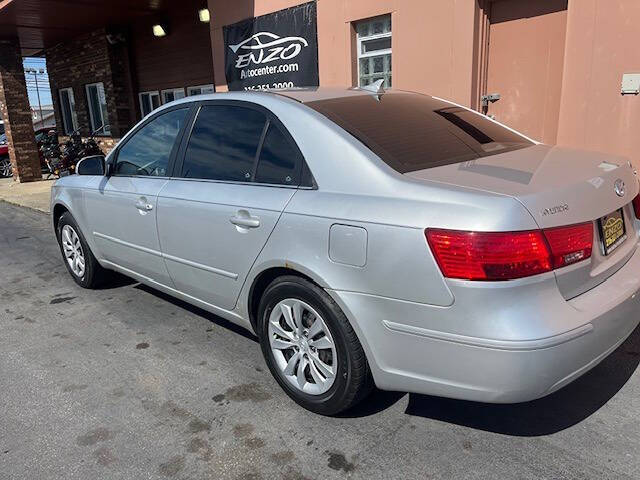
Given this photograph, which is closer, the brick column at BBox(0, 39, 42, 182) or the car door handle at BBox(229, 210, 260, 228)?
the car door handle at BBox(229, 210, 260, 228)

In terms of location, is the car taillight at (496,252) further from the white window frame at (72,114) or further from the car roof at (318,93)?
the white window frame at (72,114)

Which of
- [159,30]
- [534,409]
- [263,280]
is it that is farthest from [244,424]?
[159,30]

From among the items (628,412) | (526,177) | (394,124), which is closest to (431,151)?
(394,124)

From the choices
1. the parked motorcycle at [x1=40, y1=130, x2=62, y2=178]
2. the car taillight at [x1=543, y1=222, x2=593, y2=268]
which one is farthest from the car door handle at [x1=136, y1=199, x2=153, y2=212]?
the parked motorcycle at [x1=40, y1=130, x2=62, y2=178]

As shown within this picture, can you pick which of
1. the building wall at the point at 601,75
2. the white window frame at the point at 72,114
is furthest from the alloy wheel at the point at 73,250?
the white window frame at the point at 72,114

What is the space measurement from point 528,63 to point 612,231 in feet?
12.1

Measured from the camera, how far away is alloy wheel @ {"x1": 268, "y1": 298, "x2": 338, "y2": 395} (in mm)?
2654

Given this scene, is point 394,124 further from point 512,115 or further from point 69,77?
point 69,77

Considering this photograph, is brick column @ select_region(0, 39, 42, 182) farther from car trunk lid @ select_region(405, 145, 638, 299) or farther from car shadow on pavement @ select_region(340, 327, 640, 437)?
car trunk lid @ select_region(405, 145, 638, 299)

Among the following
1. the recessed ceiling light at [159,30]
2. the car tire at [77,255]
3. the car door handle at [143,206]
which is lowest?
the car tire at [77,255]

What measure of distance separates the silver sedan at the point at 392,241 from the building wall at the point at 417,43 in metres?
2.63

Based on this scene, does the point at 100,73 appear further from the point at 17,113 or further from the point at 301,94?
the point at 301,94

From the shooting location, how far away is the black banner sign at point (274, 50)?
764cm

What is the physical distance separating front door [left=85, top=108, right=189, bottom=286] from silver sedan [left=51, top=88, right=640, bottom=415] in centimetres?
3
